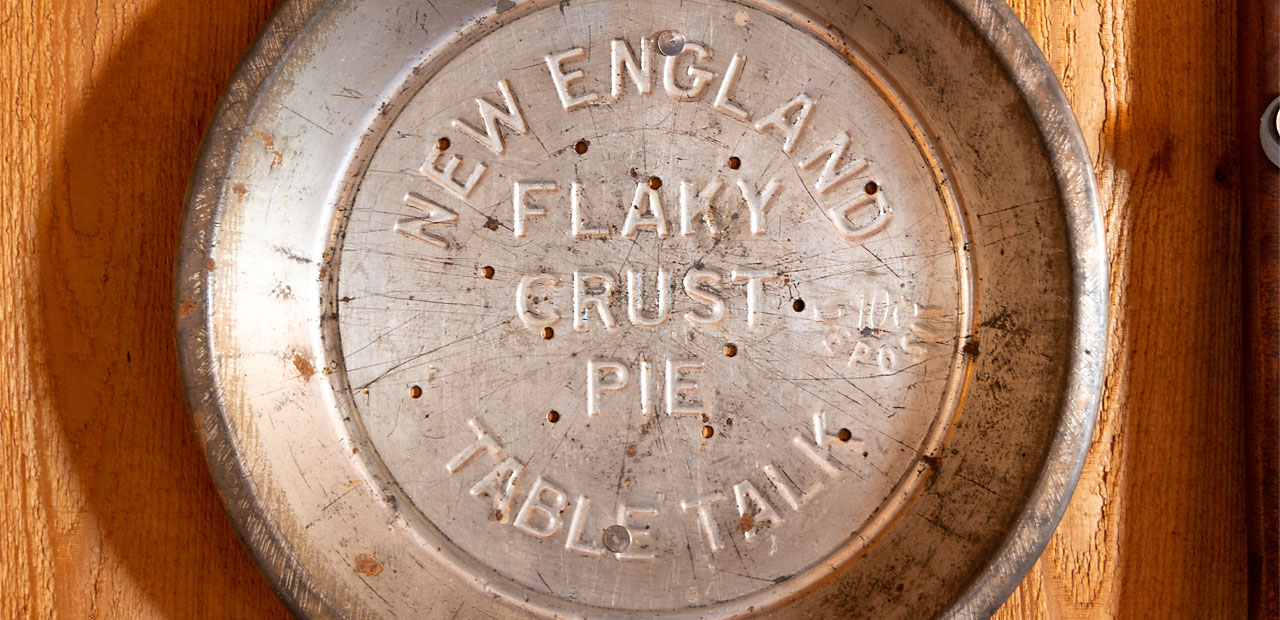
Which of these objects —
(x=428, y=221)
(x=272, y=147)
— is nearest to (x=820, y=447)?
(x=428, y=221)

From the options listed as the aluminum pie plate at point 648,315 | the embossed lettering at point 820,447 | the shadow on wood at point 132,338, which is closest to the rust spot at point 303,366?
the aluminum pie plate at point 648,315

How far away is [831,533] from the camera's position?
2.05 feet

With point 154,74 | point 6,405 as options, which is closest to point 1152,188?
point 154,74

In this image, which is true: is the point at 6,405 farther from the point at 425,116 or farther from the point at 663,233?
the point at 663,233

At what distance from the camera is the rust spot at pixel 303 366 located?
644 mm

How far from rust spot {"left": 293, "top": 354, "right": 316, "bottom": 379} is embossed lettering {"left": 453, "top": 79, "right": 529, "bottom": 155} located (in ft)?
0.85

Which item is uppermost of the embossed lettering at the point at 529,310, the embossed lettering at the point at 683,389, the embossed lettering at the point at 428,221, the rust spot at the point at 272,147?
the rust spot at the point at 272,147

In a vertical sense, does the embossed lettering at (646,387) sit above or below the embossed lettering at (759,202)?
below

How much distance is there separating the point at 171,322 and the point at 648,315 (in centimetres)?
45

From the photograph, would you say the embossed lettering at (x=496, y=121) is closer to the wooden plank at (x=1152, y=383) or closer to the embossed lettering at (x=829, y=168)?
the embossed lettering at (x=829, y=168)

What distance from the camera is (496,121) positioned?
637 millimetres

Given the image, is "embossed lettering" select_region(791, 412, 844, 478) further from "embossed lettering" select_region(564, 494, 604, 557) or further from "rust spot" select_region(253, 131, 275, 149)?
"rust spot" select_region(253, 131, 275, 149)

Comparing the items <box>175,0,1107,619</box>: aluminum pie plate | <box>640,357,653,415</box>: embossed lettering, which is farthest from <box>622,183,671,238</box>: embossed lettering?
<box>640,357,653,415</box>: embossed lettering

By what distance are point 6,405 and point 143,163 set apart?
0.26 metres
